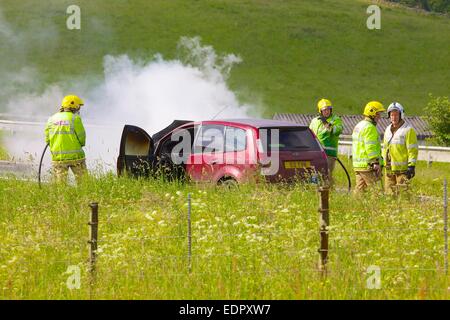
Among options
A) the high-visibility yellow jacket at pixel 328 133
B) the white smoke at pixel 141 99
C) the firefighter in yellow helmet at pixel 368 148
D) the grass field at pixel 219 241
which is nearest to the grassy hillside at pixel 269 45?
the white smoke at pixel 141 99

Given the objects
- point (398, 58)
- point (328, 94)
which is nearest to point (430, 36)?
Answer: point (398, 58)

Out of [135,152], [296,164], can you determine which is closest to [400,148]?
[296,164]

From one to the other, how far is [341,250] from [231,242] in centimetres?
128

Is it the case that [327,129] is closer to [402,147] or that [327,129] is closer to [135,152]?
[402,147]

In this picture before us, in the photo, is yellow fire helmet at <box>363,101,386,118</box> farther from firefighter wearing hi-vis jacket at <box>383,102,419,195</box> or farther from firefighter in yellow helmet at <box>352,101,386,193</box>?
firefighter wearing hi-vis jacket at <box>383,102,419,195</box>

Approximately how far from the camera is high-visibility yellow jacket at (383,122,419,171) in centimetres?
1580

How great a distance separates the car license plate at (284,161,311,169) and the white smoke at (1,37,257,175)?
699 centimetres

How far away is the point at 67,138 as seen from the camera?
17156 mm

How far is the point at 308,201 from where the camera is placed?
1441 cm

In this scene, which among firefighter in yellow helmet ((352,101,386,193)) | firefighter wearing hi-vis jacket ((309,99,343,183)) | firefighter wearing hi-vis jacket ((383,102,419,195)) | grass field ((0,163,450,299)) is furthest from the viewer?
firefighter wearing hi-vis jacket ((309,99,343,183))

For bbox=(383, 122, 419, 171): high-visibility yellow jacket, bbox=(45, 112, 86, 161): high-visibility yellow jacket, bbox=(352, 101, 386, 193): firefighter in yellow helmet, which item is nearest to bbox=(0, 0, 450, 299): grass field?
bbox=(45, 112, 86, 161): high-visibility yellow jacket

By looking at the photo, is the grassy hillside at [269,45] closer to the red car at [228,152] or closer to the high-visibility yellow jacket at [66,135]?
the high-visibility yellow jacket at [66,135]

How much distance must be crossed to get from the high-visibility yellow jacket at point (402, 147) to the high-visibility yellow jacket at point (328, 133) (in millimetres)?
1964

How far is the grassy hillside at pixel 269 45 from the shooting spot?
68.4 metres
